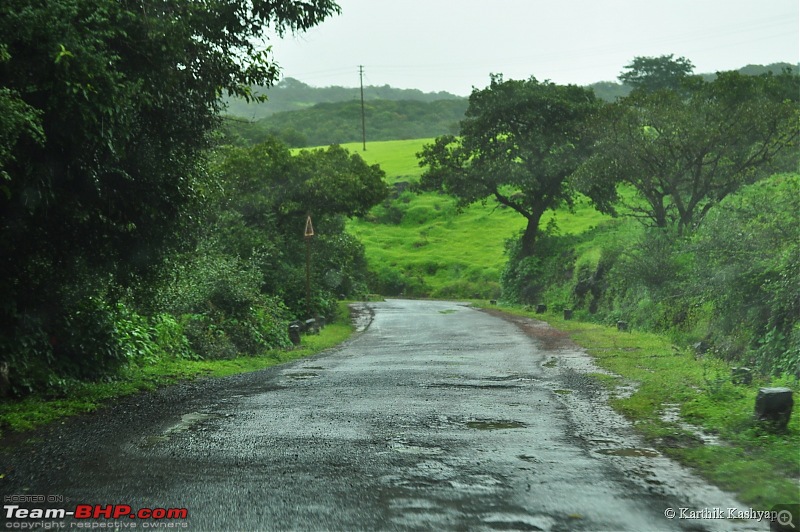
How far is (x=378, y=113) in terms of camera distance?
132 m

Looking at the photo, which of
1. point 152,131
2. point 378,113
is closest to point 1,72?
point 152,131

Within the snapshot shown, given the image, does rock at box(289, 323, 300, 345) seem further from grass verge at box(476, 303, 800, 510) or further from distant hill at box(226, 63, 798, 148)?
distant hill at box(226, 63, 798, 148)

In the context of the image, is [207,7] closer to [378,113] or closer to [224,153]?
[224,153]

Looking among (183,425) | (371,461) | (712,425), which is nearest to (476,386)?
(712,425)

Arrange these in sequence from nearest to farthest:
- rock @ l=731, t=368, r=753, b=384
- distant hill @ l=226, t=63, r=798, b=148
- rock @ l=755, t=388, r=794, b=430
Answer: rock @ l=755, t=388, r=794, b=430 → rock @ l=731, t=368, r=753, b=384 → distant hill @ l=226, t=63, r=798, b=148

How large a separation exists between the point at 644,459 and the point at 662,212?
80.4ft

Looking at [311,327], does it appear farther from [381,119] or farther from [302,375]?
[381,119]

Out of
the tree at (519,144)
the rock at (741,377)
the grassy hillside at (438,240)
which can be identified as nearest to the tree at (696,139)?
the tree at (519,144)

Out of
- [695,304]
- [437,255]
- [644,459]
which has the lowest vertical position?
[437,255]

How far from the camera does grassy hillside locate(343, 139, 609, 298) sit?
2173 inches

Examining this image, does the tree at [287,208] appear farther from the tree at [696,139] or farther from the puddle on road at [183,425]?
the puddle on road at [183,425]
